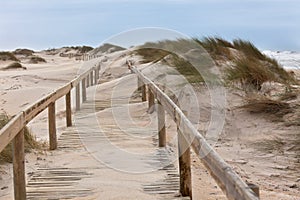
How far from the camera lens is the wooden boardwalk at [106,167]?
4.89 m

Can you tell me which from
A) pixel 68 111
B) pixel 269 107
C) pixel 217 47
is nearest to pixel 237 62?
pixel 269 107

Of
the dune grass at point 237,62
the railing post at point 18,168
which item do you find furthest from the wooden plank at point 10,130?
the dune grass at point 237,62

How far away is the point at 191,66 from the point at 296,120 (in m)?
4.45

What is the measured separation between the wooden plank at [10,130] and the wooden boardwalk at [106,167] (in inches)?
29.4

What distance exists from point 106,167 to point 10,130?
211 centimetres

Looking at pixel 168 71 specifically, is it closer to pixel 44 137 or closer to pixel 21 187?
pixel 44 137

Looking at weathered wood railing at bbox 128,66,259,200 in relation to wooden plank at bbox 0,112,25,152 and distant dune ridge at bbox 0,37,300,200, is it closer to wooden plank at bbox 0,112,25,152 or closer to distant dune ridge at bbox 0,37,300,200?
distant dune ridge at bbox 0,37,300,200

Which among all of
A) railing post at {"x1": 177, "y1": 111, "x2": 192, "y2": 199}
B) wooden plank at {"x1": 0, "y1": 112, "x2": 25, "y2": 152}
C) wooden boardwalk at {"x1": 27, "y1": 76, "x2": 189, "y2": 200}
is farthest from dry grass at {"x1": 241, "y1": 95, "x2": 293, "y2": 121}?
wooden plank at {"x1": 0, "y1": 112, "x2": 25, "y2": 152}

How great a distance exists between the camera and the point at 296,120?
7.36 m

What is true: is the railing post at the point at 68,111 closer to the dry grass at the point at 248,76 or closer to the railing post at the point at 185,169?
the dry grass at the point at 248,76

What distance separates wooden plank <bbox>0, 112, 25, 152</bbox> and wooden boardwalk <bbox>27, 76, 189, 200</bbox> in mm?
746

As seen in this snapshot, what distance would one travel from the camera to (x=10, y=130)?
4.03 m

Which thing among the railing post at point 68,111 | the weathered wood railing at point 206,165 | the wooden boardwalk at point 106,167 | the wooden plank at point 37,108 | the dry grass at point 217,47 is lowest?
the wooden boardwalk at point 106,167

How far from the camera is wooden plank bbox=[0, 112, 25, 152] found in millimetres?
3781
